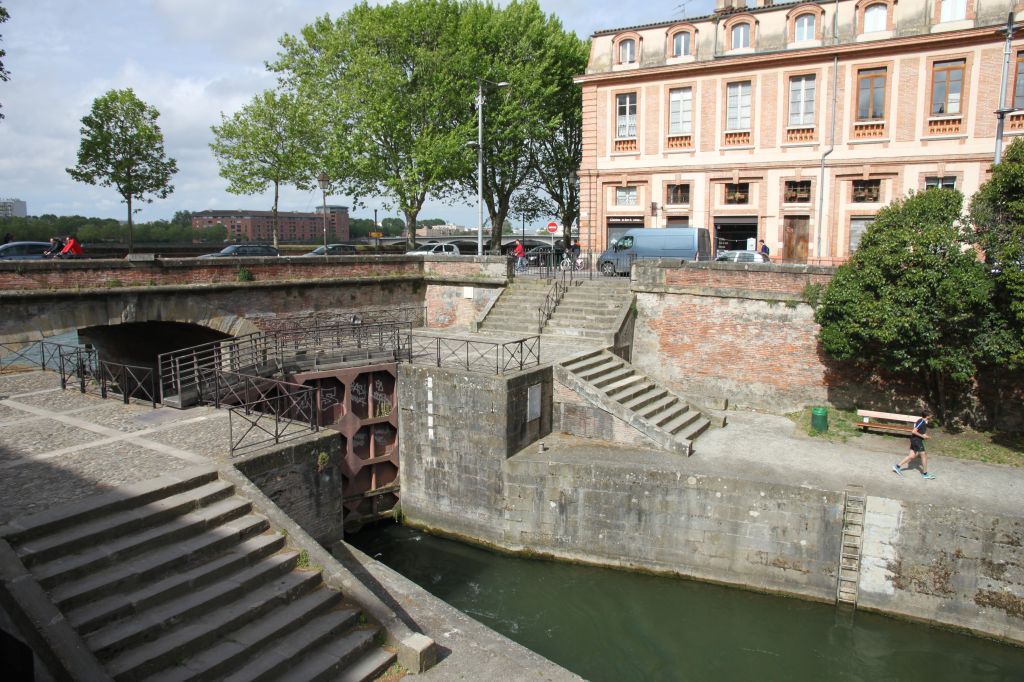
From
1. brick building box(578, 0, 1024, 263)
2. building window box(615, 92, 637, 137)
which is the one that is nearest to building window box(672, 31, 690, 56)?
brick building box(578, 0, 1024, 263)

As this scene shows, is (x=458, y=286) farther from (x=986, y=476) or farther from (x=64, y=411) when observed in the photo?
(x=986, y=476)

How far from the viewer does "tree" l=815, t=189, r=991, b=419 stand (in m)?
14.7

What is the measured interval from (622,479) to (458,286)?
1117cm

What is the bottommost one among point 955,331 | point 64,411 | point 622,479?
point 622,479

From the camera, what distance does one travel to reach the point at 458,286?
23297mm

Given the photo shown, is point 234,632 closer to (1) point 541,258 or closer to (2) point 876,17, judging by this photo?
(1) point 541,258

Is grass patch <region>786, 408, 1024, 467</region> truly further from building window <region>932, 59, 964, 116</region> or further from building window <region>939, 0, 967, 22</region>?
building window <region>939, 0, 967, 22</region>

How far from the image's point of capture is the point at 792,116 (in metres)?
25.1

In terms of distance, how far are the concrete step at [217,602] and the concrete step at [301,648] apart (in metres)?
0.59

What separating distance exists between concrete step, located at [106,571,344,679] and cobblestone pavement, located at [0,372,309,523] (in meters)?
2.97

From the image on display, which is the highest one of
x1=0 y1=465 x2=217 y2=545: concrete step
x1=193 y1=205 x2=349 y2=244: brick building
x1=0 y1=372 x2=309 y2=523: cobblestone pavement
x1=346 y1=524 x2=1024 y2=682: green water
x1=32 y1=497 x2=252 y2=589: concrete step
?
x1=193 y1=205 x2=349 y2=244: brick building

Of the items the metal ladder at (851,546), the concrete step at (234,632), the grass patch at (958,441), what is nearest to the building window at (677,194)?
the grass patch at (958,441)

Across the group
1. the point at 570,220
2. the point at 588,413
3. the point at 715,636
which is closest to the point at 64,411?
the point at 588,413

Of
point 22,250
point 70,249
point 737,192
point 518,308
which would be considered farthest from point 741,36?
point 22,250
